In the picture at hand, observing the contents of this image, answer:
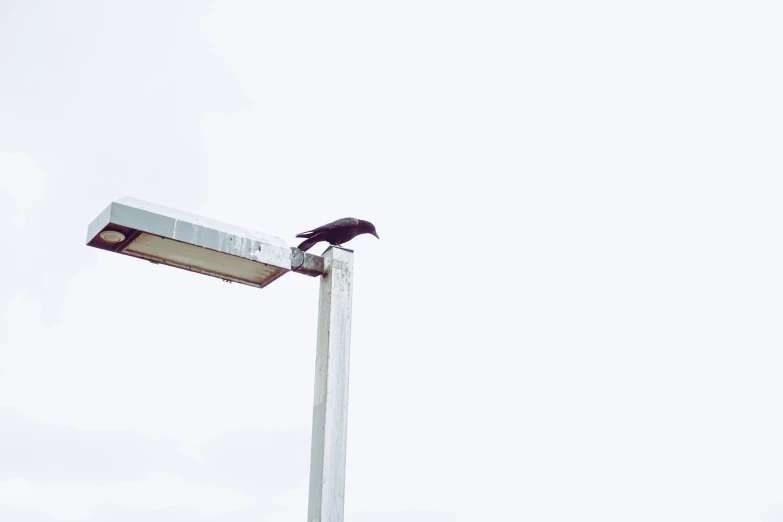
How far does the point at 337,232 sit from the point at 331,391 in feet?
4.27

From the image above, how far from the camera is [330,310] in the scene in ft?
15.0

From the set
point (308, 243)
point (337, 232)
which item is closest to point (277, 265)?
point (308, 243)

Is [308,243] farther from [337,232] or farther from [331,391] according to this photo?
[331,391]

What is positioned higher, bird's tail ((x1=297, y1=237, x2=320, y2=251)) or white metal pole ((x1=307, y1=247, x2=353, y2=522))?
bird's tail ((x1=297, y1=237, x2=320, y2=251))

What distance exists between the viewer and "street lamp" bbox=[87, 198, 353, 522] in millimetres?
4258

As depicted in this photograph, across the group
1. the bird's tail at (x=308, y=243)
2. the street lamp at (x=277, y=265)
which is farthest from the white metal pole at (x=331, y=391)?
the bird's tail at (x=308, y=243)

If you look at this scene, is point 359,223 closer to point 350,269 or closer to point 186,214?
point 350,269

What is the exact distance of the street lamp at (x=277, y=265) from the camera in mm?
4258

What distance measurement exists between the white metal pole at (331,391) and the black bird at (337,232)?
20.3 inches

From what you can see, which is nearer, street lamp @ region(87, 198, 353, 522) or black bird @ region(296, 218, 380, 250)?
street lamp @ region(87, 198, 353, 522)

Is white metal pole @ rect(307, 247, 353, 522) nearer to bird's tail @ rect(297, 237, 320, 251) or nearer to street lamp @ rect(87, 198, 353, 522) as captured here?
street lamp @ rect(87, 198, 353, 522)

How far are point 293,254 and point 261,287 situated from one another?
32cm

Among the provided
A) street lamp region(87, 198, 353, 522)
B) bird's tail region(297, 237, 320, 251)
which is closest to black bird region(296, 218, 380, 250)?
bird's tail region(297, 237, 320, 251)

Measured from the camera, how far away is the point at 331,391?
439 centimetres
